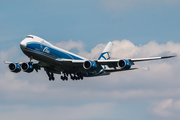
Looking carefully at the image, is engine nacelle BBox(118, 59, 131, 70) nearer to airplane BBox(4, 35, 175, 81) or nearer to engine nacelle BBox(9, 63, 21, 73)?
airplane BBox(4, 35, 175, 81)

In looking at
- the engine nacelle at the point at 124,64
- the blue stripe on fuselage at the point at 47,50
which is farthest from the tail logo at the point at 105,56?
the engine nacelle at the point at 124,64

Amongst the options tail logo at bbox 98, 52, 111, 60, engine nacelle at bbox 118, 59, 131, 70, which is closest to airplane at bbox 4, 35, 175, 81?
engine nacelle at bbox 118, 59, 131, 70

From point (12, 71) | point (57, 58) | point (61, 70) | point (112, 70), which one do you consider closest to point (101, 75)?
Result: point (112, 70)

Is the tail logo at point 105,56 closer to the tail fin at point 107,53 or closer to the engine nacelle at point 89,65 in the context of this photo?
the tail fin at point 107,53

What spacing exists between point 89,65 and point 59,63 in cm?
557

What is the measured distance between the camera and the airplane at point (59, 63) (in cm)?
Result: 6075

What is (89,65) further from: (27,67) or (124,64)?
(27,67)

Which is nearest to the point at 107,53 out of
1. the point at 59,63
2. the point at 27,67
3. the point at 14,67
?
the point at 59,63

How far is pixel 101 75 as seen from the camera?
7412 centimetres

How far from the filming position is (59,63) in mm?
64062

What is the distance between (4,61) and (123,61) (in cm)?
2551

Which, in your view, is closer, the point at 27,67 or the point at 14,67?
the point at 27,67

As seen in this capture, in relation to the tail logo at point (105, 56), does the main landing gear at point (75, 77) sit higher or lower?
lower

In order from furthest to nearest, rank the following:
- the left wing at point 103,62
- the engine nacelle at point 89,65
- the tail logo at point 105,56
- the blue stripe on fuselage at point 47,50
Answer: the tail logo at point 105,56 < the engine nacelle at point 89,65 < the left wing at point 103,62 < the blue stripe on fuselage at point 47,50
